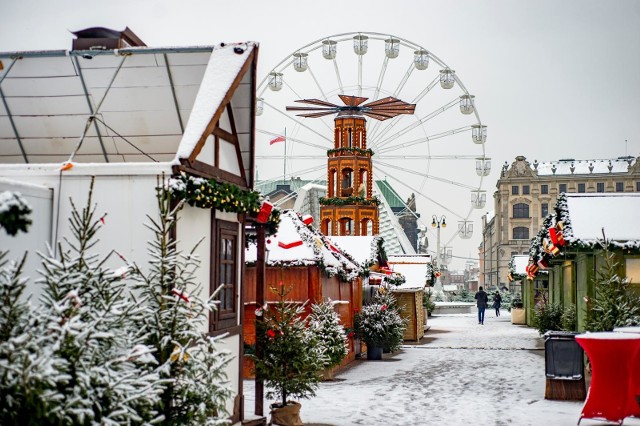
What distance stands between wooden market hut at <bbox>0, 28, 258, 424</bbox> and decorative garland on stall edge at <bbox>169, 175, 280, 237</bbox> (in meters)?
0.05

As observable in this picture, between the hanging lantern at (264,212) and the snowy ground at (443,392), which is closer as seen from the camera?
the hanging lantern at (264,212)

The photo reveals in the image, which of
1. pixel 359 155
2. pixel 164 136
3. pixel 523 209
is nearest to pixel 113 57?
pixel 164 136

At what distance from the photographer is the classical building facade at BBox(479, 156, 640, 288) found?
9219 cm

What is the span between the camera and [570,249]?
17.1 meters

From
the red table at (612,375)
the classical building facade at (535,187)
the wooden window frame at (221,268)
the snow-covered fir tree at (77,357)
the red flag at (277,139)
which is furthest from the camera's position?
the classical building facade at (535,187)

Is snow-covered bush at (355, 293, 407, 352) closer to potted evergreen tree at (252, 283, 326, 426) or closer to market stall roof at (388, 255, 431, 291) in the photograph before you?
market stall roof at (388, 255, 431, 291)

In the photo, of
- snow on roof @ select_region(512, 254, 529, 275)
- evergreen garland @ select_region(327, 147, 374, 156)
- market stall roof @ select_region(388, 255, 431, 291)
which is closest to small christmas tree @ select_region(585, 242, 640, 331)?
market stall roof @ select_region(388, 255, 431, 291)

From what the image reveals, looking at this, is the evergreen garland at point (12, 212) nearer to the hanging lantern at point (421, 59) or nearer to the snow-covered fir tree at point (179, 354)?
the snow-covered fir tree at point (179, 354)

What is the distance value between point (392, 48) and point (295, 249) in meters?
14.1

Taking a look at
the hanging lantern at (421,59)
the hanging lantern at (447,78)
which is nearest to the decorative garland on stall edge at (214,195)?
the hanging lantern at (421,59)

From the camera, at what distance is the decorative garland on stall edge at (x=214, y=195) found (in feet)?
29.3

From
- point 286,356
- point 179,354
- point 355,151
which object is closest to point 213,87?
point 286,356

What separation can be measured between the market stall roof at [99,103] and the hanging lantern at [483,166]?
69.6ft

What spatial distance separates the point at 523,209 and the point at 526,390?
82097mm
